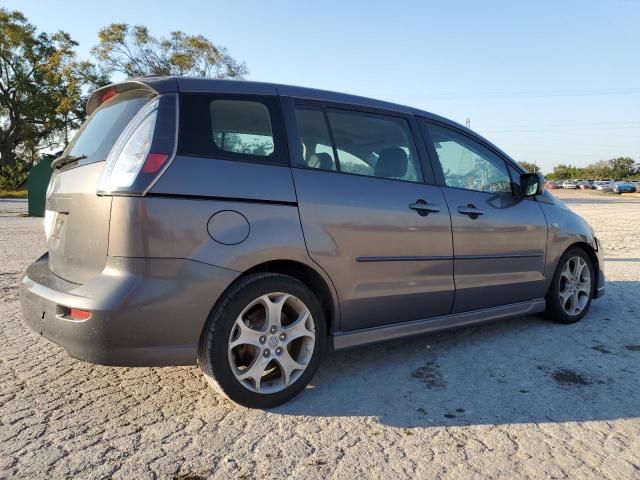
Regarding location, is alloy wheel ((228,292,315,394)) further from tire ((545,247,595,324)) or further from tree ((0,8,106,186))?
tree ((0,8,106,186))

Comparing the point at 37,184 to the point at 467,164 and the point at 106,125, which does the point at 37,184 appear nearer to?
the point at 106,125

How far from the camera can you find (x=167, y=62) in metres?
35.3

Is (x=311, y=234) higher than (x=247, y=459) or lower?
higher

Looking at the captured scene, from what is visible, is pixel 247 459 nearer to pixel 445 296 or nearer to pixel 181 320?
pixel 181 320

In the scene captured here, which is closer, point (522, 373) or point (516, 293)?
point (522, 373)

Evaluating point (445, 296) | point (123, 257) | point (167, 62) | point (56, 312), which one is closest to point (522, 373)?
point (445, 296)

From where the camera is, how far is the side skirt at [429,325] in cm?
314

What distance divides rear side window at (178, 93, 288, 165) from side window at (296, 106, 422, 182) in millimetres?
187

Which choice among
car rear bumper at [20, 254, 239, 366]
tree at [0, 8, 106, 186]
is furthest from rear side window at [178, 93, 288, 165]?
tree at [0, 8, 106, 186]

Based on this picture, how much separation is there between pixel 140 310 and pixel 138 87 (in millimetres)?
1306

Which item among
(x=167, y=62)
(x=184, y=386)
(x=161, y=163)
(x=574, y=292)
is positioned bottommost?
(x=184, y=386)

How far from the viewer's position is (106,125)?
299 centimetres

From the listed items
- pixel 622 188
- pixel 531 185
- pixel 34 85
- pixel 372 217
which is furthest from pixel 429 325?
pixel 622 188

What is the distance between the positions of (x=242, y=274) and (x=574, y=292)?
3402 mm
